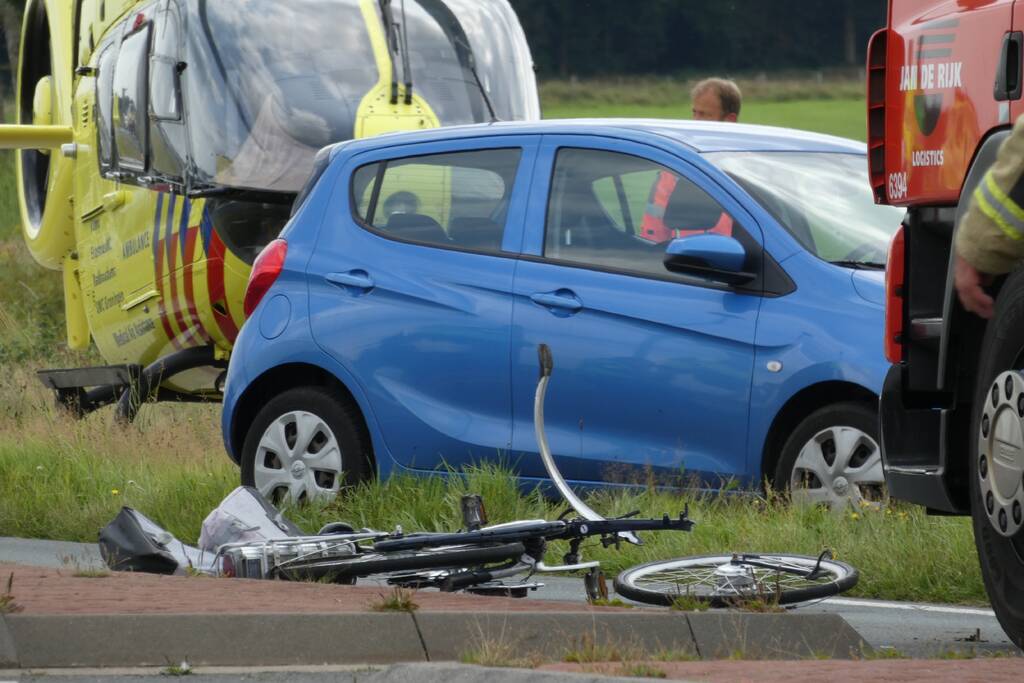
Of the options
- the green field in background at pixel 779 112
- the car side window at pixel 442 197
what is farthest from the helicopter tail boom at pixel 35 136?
the green field in background at pixel 779 112

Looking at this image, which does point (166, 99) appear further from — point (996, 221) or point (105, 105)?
point (996, 221)

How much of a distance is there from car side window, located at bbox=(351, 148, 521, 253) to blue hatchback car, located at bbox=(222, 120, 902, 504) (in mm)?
10

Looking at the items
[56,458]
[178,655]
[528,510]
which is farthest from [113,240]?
[178,655]

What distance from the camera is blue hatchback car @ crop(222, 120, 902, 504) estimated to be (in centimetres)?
874

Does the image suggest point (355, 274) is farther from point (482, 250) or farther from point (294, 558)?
point (294, 558)

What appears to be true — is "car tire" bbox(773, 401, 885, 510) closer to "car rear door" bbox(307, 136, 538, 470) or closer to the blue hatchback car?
the blue hatchback car

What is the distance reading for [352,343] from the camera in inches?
388

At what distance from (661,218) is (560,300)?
58cm

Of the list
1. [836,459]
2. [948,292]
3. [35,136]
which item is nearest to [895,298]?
[948,292]

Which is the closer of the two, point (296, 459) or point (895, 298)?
point (895, 298)

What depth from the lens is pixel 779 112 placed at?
2822 inches

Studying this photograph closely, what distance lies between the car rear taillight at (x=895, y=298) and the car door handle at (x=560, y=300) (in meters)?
2.76

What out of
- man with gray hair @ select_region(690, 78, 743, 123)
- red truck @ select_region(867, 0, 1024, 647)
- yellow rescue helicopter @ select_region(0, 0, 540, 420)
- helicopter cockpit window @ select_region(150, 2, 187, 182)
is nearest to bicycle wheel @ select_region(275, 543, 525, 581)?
red truck @ select_region(867, 0, 1024, 647)

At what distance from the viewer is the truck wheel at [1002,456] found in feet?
17.8
